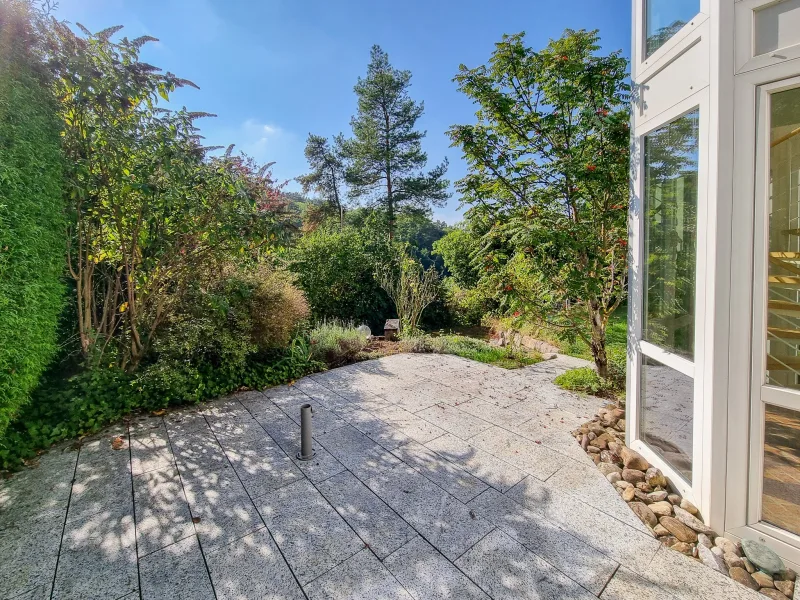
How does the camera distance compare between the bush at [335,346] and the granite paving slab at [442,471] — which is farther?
the bush at [335,346]

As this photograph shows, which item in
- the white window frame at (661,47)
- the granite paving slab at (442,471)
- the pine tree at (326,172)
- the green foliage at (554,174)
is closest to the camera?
the white window frame at (661,47)

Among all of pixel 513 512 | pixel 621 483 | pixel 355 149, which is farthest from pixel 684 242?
pixel 355 149

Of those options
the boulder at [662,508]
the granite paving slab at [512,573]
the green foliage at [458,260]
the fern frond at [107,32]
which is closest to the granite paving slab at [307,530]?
the granite paving slab at [512,573]

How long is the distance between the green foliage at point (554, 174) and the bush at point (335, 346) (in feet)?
9.05

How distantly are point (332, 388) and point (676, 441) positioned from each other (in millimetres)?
3505

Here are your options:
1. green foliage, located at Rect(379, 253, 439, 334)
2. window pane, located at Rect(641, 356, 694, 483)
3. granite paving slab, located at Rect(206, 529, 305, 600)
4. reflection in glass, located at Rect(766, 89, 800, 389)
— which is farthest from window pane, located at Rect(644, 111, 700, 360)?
green foliage, located at Rect(379, 253, 439, 334)

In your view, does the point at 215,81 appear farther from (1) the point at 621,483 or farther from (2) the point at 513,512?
(1) the point at 621,483

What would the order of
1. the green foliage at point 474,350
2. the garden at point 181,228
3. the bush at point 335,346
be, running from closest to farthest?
the garden at point 181,228
the bush at point 335,346
the green foliage at point 474,350

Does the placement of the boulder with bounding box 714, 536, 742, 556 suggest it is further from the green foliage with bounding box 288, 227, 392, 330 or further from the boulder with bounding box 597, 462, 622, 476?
the green foliage with bounding box 288, 227, 392, 330

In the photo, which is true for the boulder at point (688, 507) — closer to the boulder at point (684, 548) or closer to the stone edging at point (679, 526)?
the stone edging at point (679, 526)

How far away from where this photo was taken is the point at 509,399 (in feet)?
13.2

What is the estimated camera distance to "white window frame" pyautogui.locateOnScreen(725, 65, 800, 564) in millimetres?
1692

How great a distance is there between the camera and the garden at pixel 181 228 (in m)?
2.78

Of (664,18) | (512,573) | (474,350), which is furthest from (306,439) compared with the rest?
(474,350)
